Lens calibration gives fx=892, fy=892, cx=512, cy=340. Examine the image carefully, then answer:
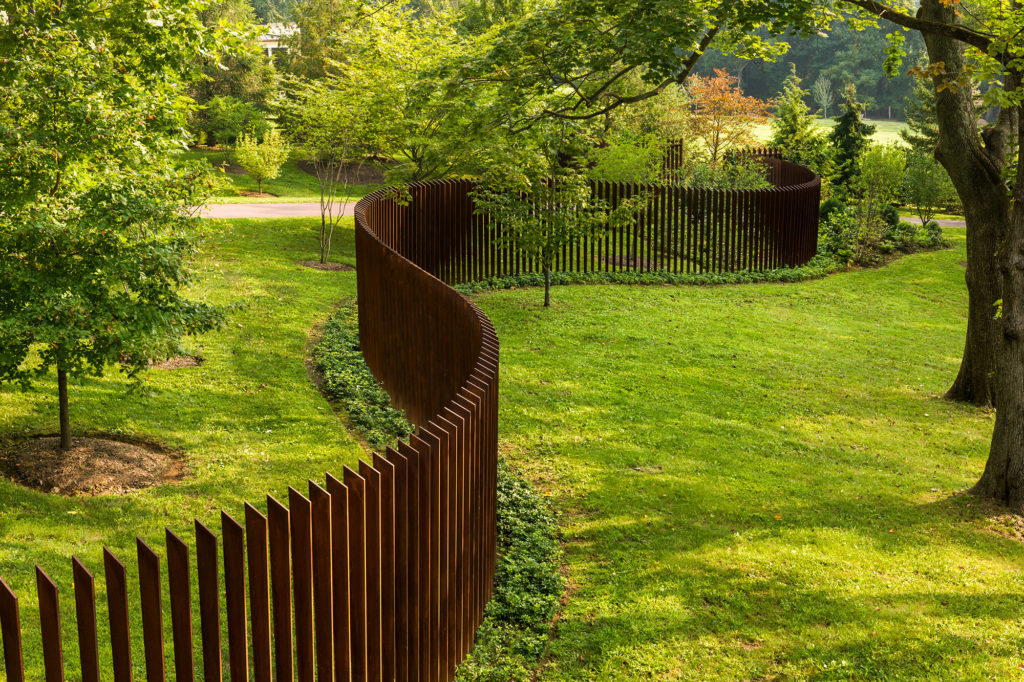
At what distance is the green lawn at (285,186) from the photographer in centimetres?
2920

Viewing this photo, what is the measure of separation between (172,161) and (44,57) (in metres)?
1.32

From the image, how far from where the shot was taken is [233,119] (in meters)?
37.3

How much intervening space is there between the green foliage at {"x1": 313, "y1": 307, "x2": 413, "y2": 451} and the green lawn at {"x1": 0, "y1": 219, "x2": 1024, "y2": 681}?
12.9 inches

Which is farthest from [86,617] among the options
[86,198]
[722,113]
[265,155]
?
[722,113]

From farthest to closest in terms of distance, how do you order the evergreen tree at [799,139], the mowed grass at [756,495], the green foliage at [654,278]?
the evergreen tree at [799,139] < the green foliage at [654,278] < the mowed grass at [756,495]

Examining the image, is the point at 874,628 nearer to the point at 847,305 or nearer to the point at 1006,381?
the point at 1006,381

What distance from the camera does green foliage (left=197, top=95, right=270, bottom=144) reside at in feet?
120

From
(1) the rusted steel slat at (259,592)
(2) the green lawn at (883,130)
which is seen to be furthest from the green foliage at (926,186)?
(2) the green lawn at (883,130)

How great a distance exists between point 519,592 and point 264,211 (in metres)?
19.2

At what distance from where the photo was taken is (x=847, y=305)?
17.0 m

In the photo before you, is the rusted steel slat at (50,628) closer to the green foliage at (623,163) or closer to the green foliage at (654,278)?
the green foliage at (654,278)

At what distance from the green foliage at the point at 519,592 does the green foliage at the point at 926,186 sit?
20638mm

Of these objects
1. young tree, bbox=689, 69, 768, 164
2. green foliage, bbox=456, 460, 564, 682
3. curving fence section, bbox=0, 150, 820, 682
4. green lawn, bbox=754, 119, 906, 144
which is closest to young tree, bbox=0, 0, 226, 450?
curving fence section, bbox=0, 150, 820, 682

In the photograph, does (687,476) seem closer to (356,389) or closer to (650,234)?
(356,389)
